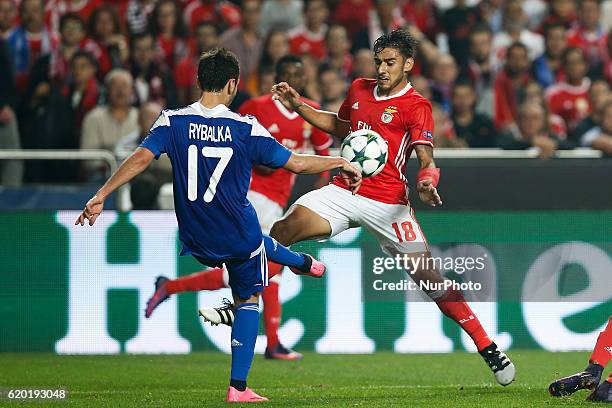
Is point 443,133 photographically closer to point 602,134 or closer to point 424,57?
point 424,57

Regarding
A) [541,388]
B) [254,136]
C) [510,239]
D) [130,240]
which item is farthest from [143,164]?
[510,239]

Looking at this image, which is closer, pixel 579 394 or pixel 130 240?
pixel 579 394

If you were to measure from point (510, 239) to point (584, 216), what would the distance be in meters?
0.70

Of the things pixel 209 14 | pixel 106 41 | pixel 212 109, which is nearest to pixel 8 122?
pixel 106 41

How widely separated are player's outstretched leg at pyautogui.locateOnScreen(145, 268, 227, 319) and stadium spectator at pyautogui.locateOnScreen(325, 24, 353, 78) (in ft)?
14.9

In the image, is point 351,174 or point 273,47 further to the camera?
point 273,47

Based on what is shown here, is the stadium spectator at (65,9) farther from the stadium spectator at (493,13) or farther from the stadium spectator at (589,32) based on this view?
the stadium spectator at (589,32)

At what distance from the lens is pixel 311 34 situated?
15.1 meters

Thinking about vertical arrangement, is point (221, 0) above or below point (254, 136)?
above

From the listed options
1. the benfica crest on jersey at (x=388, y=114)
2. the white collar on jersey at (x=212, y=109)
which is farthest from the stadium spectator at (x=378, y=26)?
the white collar on jersey at (x=212, y=109)

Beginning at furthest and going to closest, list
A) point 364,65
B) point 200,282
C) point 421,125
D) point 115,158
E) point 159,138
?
point 364,65 → point 115,158 → point 200,282 → point 421,125 → point 159,138

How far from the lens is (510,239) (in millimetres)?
11555

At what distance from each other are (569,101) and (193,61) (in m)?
4.48

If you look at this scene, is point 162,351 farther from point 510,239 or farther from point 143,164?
point 143,164
